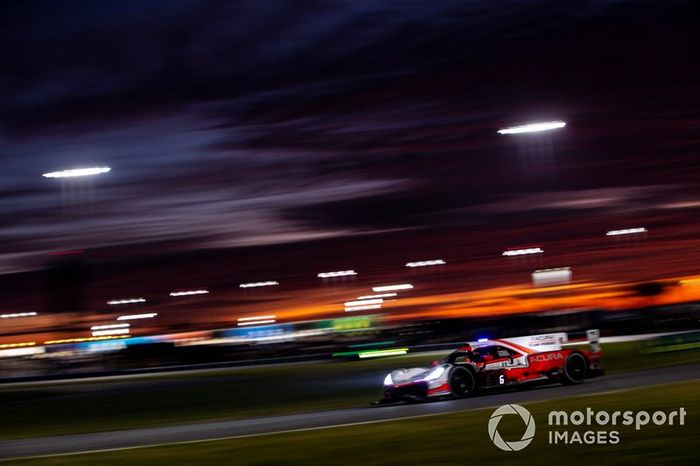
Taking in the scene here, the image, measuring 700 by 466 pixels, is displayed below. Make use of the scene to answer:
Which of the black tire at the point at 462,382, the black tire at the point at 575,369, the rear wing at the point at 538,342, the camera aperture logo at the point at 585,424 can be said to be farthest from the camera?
the black tire at the point at 575,369

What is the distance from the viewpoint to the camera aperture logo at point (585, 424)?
9672 mm

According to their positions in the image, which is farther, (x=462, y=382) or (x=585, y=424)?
(x=462, y=382)

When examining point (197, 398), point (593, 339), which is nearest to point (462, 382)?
point (593, 339)

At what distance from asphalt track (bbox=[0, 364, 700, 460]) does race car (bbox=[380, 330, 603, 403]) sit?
0.94 feet

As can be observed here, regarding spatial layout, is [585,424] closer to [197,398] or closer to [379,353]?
[197,398]

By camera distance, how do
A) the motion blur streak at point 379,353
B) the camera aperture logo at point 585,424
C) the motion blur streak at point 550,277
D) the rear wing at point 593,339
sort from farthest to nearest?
the motion blur streak at point 550,277 < the motion blur streak at point 379,353 < the rear wing at point 593,339 < the camera aperture logo at point 585,424

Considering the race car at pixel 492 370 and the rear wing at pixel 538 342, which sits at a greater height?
the rear wing at pixel 538 342

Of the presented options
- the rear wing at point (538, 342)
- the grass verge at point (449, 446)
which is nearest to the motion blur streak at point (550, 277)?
the rear wing at point (538, 342)

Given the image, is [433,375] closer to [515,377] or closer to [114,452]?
[515,377]

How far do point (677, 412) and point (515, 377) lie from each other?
7.24m

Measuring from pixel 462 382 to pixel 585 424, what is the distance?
23.9 feet

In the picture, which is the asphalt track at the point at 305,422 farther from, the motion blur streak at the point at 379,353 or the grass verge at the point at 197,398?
the motion blur streak at the point at 379,353

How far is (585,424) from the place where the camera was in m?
10.8

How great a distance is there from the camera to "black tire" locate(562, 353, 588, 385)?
18.9 meters
